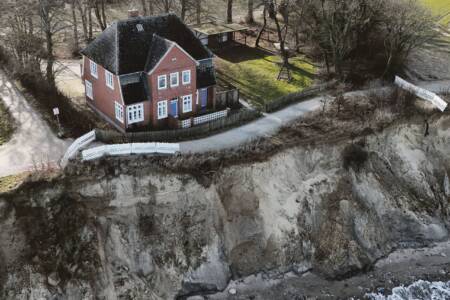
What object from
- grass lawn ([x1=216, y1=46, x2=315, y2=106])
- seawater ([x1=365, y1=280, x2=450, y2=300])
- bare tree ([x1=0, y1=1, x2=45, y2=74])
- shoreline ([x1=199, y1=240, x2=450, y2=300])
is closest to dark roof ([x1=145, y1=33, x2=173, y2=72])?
grass lawn ([x1=216, y1=46, x2=315, y2=106])

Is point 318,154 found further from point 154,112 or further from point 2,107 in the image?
point 2,107

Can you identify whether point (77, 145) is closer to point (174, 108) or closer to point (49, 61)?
point (174, 108)

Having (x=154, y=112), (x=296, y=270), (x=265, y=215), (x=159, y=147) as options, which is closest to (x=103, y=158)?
(x=159, y=147)

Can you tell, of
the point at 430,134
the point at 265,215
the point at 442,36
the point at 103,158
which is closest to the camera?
the point at 103,158

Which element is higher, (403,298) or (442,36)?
(442,36)

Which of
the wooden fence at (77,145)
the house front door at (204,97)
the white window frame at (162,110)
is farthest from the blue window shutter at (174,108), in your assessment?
the wooden fence at (77,145)

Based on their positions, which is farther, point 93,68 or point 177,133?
point 93,68

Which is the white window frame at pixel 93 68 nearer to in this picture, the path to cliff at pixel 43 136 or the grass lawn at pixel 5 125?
the path to cliff at pixel 43 136

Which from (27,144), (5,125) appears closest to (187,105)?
(27,144)
